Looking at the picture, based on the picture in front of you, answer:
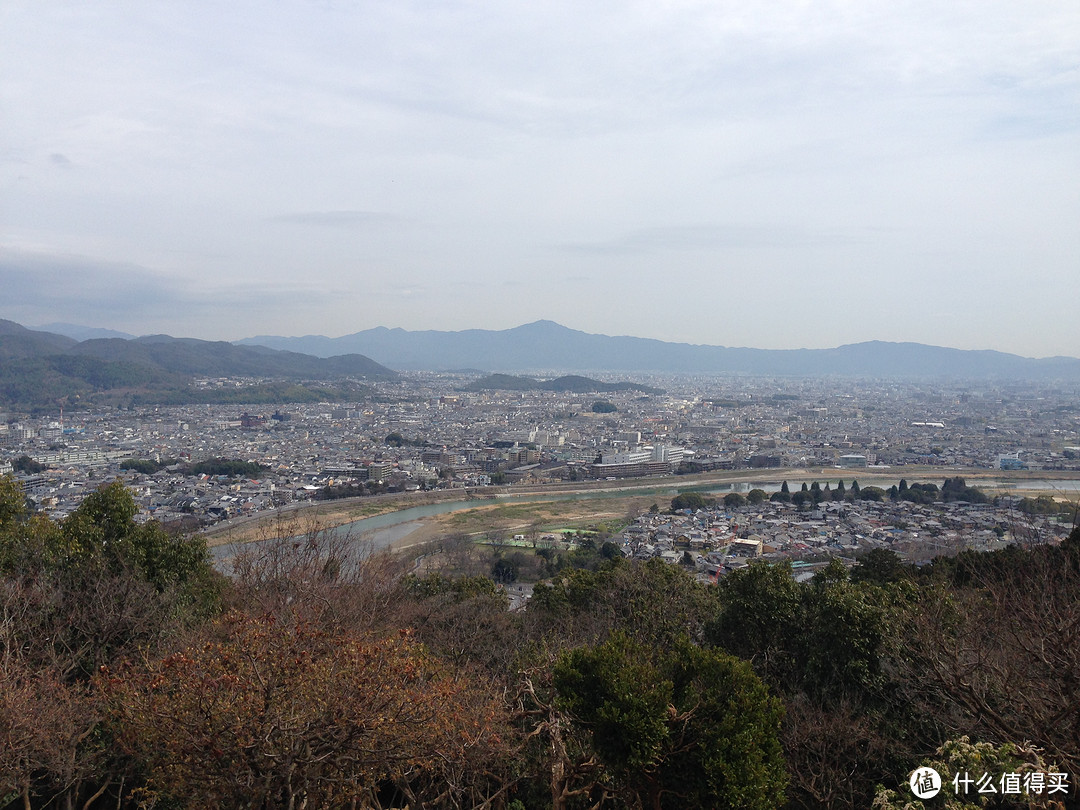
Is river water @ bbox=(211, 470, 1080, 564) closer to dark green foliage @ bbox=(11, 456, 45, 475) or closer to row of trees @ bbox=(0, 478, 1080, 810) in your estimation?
row of trees @ bbox=(0, 478, 1080, 810)

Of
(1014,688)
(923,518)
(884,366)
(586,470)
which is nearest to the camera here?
(1014,688)

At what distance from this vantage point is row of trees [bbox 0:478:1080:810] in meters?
2.63

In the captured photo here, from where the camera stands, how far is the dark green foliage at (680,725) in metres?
2.96

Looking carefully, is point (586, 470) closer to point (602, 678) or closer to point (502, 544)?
point (502, 544)

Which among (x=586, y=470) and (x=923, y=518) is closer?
(x=923, y=518)

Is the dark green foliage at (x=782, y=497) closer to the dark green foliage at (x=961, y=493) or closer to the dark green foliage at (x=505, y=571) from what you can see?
the dark green foliage at (x=961, y=493)

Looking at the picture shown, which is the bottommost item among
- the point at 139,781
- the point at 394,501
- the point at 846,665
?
the point at 394,501

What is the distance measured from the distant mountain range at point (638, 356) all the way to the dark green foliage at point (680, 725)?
3864 inches

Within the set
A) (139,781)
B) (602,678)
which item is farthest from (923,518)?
(139,781)

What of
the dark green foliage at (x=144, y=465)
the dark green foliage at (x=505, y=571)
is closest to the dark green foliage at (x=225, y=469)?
the dark green foliage at (x=144, y=465)

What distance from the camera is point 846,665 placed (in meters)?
4.69

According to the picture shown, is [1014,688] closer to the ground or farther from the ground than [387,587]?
farther from the ground

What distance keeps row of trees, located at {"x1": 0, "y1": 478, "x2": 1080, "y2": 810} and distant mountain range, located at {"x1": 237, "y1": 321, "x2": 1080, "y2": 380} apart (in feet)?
315

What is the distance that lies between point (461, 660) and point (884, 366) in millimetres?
115493
